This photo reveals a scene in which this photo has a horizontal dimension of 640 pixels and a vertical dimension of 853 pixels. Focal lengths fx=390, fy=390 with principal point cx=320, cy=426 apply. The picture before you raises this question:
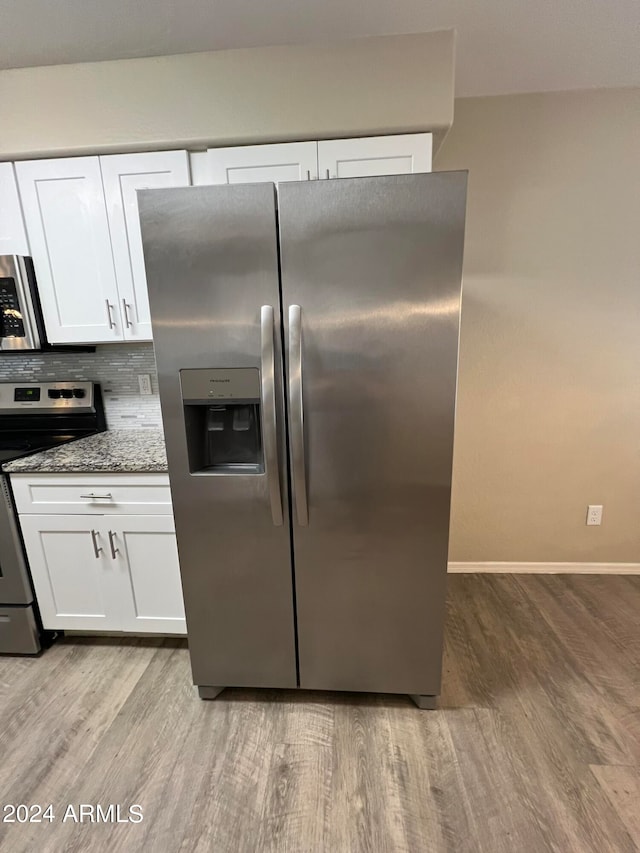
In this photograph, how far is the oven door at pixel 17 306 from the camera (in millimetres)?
1763

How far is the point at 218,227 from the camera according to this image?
1241mm

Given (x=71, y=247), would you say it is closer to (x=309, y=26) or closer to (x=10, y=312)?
(x=10, y=312)

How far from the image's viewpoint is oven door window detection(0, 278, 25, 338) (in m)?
1.79

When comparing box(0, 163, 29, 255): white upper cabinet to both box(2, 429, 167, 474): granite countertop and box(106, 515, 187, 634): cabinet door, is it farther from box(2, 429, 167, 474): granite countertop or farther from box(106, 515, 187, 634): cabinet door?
box(106, 515, 187, 634): cabinet door

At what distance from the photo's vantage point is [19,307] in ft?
5.96

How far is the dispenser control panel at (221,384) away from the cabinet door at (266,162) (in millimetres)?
831

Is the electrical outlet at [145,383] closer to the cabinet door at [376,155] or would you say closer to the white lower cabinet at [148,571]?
the white lower cabinet at [148,571]

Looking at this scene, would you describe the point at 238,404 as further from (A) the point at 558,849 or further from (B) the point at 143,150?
(A) the point at 558,849

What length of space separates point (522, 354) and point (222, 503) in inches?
70.3

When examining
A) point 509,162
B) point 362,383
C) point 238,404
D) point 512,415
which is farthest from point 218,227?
point 512,415

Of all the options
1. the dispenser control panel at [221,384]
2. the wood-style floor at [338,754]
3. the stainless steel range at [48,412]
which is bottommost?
the wood-style floor at [338,754]

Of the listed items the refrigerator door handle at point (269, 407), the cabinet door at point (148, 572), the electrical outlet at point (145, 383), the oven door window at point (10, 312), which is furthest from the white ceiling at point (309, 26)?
the cabinet door at point (148, 572)

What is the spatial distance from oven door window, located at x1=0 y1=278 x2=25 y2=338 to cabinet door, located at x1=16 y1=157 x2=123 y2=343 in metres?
0.10

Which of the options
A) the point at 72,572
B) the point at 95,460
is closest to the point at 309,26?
the point at 95,460
